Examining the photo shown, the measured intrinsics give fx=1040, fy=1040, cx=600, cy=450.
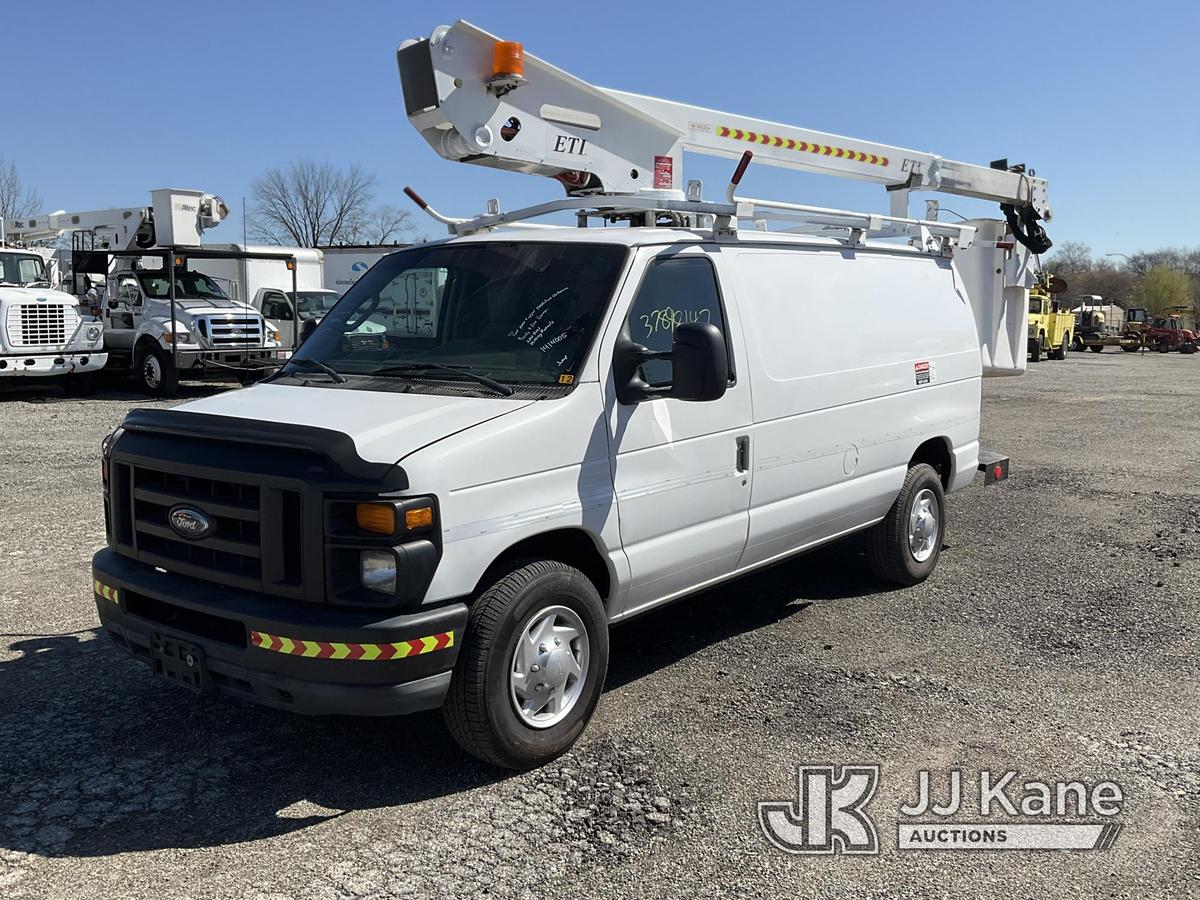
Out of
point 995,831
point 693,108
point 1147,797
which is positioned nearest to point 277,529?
point 995,831

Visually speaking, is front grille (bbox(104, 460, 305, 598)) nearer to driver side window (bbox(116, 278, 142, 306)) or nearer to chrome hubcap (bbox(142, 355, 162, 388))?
chrome hubcap (bbox(142, 355, 162, 388))

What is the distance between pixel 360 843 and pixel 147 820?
798 millimetres

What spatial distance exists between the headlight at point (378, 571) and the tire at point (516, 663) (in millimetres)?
362

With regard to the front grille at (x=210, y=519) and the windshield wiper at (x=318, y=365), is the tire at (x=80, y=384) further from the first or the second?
the front grille at (x=210, y=519)

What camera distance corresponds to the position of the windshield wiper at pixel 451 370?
416 centimetres

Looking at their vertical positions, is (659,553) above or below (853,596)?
above

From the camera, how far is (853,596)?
21.6ft

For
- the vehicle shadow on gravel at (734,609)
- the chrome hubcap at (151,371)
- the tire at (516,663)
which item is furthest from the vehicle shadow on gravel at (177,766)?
the chrome hubcap at (151,371)

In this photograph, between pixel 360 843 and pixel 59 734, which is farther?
pixel 59 734

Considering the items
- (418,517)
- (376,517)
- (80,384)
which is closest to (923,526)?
(418,517)

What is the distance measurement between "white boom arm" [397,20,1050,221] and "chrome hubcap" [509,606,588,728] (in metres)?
2.43

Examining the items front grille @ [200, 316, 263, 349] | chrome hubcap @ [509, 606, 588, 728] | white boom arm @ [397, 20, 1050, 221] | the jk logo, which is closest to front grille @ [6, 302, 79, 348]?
front grille @ [200, 316, 263, 349]

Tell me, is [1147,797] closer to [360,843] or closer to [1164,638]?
[1164,638]

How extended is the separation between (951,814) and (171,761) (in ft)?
9.87
